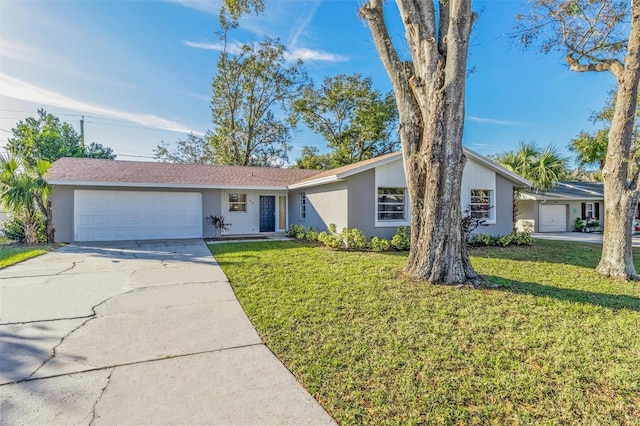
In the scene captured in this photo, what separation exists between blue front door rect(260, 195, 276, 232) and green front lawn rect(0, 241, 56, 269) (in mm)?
7846

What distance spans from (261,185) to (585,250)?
12721mm

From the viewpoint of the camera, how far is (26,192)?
1014cm

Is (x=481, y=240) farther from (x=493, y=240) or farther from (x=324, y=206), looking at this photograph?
(x=324, y=206)

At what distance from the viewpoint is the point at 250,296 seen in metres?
5.01

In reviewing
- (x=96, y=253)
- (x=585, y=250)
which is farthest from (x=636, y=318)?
(x=96, y=253)

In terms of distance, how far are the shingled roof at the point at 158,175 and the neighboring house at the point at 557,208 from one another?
1373 centimetres

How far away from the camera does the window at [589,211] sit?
19.9 m

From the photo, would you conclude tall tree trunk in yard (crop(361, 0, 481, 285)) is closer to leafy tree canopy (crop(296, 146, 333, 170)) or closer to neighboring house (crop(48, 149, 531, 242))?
neighboring house (crop(48, 149, 531, 242))

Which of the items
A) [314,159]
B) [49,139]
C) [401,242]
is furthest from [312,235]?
[49,139]

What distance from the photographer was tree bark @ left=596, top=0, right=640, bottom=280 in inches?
253

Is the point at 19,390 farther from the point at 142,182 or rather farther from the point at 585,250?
the point at 585,250

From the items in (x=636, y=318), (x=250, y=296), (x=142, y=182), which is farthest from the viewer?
(x=142, y=182)

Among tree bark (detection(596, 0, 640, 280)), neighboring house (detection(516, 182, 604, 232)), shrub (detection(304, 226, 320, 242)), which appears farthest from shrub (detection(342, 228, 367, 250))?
neighboring house (detection(516, 182, 604, 232))

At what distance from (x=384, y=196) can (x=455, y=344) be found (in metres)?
8.08
